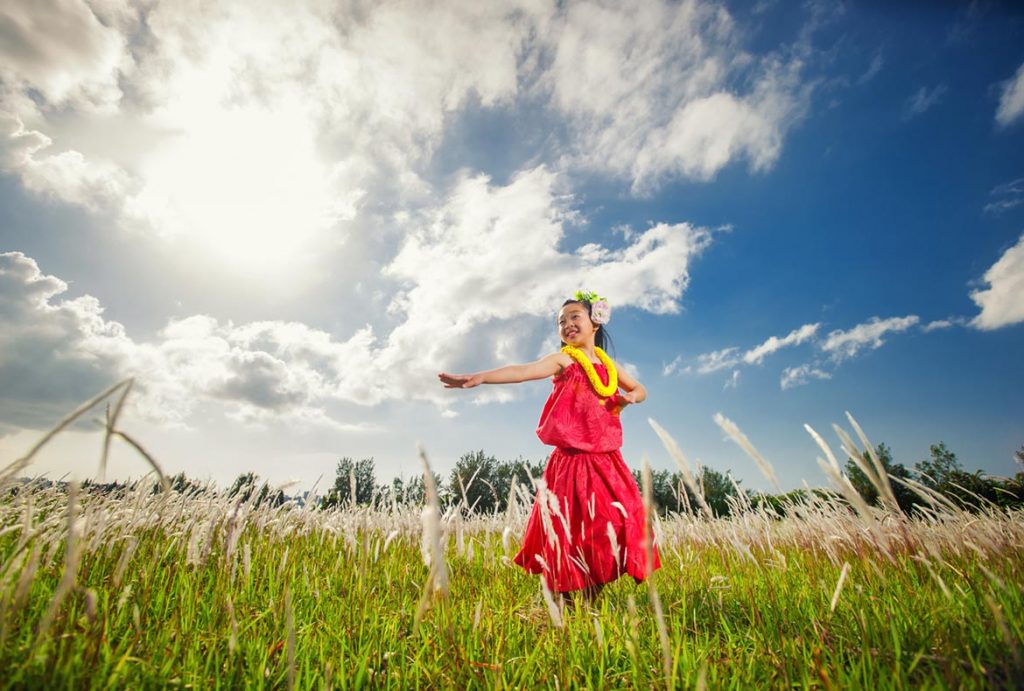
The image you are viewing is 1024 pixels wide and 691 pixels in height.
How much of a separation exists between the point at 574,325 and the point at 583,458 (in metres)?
1.40

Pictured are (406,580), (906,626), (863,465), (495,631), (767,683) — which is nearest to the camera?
(863,465)

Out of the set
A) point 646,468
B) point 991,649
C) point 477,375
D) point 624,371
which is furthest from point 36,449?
point 624,371

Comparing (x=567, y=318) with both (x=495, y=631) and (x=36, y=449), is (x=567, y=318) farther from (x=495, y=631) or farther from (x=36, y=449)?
(x=36, y=449)

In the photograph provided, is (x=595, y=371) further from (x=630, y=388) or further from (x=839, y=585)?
(x=839, y=585)

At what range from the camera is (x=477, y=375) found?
3.66 meters

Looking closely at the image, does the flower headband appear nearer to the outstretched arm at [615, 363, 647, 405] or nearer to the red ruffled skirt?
the outstretched arm at [615, 363, 647, 405]

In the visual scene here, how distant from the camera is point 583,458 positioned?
432 centimetres

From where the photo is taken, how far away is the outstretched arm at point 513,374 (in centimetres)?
356

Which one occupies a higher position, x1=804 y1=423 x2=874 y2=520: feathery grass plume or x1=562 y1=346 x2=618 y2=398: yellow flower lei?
x1=562 y1=346 x2=618 y2=398: yellow flower lei

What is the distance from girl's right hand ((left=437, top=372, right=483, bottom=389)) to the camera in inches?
139

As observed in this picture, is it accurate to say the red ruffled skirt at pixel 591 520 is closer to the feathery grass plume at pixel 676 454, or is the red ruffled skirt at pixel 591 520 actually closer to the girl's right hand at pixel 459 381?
the girl's right hand at pixel 459 381

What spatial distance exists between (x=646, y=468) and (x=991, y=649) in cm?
184

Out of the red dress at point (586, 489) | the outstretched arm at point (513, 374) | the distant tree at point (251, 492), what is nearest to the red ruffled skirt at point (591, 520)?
the red dress at point (586, 489)

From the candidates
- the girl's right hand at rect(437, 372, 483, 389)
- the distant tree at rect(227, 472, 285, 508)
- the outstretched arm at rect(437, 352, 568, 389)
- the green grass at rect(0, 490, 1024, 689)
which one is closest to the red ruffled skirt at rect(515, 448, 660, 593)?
the green grass at rect(0, 490, 1024, 689)
